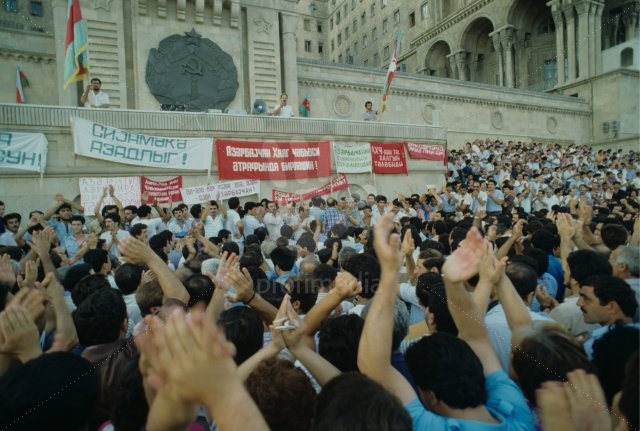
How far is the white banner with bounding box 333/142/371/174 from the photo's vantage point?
1410cm

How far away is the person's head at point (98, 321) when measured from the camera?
2.60 meters

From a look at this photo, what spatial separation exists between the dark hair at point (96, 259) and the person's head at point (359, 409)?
446 cm

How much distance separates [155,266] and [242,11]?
1882 cm

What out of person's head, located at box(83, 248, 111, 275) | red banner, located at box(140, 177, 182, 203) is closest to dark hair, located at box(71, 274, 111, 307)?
person's head, located at box(83, 248, 111, 275)

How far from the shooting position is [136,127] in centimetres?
1133

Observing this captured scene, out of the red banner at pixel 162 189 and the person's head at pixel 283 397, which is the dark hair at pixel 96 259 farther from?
the red banner at pixel 162 189

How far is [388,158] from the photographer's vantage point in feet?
49.6

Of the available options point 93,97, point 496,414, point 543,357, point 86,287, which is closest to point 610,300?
point 543,357

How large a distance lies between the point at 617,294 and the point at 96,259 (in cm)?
514

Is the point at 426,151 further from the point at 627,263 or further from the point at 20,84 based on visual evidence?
the point at 20,84

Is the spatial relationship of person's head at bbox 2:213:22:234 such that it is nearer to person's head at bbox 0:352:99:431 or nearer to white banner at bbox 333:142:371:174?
person's head at bbox 0:352:99:431

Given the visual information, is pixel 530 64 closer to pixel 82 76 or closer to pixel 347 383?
pixel 82 76

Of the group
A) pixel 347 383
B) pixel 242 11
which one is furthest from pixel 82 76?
pixel 347 383

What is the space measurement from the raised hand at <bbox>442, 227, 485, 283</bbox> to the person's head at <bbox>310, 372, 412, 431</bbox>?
0.94 m
